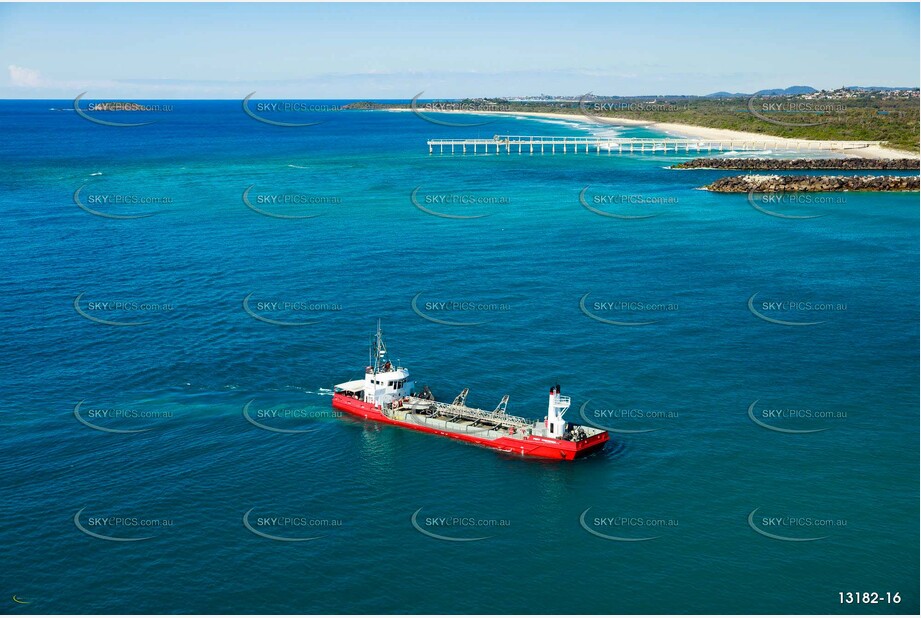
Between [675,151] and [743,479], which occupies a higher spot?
[675,151]

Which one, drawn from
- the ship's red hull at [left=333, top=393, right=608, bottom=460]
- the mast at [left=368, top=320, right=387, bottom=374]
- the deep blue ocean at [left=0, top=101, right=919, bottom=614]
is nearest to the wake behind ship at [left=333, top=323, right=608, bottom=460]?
the ship's red hull at [left=333, top=393, right=608, bottom=460]

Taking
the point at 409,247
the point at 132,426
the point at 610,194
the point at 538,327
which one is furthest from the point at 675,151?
the point at 132,426

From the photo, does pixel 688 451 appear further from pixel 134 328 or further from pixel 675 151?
pixel 675 151

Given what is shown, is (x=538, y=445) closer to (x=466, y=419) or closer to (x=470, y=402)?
(x=466, y=419)

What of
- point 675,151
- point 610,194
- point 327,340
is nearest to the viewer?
point 327,340

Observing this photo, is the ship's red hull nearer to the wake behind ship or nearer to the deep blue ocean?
the wake behind ship

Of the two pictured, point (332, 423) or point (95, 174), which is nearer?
point (332, 423)

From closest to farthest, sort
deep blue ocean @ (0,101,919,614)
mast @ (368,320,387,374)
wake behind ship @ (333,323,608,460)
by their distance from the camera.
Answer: deep blue ocean @ (0,101,919,614), wake behind ship @ (333,323,608,460), mast @ (368,320,387,374)
